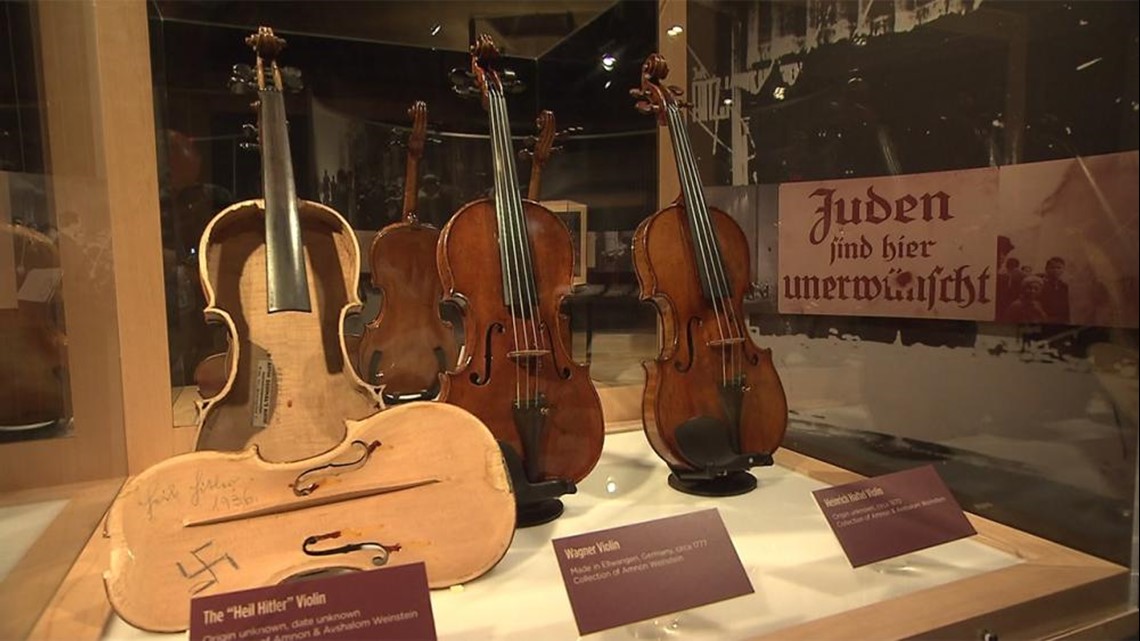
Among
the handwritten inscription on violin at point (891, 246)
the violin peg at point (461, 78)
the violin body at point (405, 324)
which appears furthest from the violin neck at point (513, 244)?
the handwritten inscription on violin at point (891, 246)

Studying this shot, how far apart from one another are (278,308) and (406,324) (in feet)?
1.80

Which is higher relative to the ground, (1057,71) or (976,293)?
(1057,71)

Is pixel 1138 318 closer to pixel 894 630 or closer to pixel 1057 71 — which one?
pixel 1057 71

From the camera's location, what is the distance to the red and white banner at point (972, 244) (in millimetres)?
1006

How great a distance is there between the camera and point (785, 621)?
0.90 m

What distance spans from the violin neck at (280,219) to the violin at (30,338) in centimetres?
29

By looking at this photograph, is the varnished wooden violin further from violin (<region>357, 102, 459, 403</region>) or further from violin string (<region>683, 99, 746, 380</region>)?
violin string (<region>683, 99, 746, 380</region>)

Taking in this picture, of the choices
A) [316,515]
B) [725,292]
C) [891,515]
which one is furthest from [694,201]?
[316,515]

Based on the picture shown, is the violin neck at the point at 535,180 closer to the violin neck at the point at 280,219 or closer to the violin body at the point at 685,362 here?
the violin body at the point at 685,362

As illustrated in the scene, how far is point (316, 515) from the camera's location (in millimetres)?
868

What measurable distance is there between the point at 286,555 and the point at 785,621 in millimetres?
585

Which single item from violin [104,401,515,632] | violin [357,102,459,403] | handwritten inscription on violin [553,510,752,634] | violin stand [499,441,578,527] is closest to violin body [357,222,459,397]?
violin [357,102,459,403]

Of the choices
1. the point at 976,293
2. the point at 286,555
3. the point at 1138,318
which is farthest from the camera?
the point at 976,293

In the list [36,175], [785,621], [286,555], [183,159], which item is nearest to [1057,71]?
[785,621]
